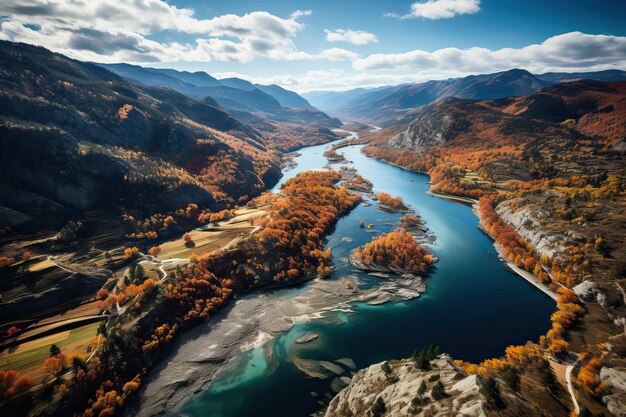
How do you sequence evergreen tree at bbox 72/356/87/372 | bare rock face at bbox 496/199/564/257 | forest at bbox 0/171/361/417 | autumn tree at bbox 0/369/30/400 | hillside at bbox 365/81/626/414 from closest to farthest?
1. autumn tree at bbox 0/369/30/400
2. forest at bbox 0/171/361/417
3. evergreen tree at bbox 72/356/87/372
4. hillside at bbox 365/81/626/414
5. bare rock face at bbox 496/199/564/257

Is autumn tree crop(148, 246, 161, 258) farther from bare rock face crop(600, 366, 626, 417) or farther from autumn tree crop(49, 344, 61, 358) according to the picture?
bare rock face crop(600, 366, 626, 417)

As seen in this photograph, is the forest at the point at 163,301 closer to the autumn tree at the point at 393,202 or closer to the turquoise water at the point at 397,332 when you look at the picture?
the turquoise water at the point at 397,332

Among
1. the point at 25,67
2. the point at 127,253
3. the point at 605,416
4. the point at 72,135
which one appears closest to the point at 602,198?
the point at 605,416

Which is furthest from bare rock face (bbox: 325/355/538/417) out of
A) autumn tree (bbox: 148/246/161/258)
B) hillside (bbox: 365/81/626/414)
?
autumn tree (bbox: 148/246/161/258)

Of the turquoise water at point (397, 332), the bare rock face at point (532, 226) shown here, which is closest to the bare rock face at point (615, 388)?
the turquoise water at point (397, 332)

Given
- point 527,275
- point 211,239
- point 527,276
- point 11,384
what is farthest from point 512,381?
point 211,239

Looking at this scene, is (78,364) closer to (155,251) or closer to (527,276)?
(155,251)

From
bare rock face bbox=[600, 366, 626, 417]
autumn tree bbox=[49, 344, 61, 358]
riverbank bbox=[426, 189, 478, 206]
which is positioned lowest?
autumn tree bbox=[49, 344, 61, 358]
